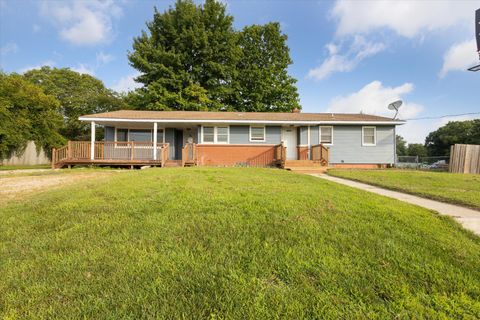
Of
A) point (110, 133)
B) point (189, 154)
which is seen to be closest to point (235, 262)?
point (189, 154)

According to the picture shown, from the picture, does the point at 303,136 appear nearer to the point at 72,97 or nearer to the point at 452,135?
the point at 72,97

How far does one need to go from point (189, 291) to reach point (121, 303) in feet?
1.56

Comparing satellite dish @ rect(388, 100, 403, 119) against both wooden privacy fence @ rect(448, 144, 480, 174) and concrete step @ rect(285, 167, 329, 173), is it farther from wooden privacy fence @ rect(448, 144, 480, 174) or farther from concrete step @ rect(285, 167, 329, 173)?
concrete step @ rect(285, 167, 329, 173)

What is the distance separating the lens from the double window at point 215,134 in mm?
13812

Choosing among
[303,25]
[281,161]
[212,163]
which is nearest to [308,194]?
[281,161]

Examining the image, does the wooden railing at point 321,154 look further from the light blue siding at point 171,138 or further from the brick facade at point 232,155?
the light blue siding at point 171,138

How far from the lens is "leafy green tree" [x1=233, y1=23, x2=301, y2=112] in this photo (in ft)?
83.0

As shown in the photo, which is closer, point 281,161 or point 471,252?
point 471,252

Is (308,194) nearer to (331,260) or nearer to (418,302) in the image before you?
(331,260)

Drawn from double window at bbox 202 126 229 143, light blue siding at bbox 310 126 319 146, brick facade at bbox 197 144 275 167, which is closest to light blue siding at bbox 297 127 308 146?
light blue siding at bbox 310 126 319 146

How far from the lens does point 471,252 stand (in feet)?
8.01

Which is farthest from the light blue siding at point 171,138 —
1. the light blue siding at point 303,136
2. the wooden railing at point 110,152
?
the light blue siding at point 303,136

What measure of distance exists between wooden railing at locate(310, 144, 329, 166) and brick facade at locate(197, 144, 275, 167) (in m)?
2.44

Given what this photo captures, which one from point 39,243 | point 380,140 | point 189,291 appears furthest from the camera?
point 380,140
